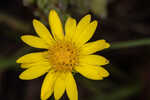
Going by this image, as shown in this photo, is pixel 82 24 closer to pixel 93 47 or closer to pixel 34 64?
pixel 93 47

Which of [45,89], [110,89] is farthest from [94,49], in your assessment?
[110,89]

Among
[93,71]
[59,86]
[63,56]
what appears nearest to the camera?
[93,71]

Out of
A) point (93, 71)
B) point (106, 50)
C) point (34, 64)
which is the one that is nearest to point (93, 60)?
point (93, 71)

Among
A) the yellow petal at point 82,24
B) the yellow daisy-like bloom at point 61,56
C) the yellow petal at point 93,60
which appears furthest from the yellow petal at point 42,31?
the yellow petal at point 93,60

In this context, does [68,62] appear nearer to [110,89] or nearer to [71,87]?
[71,87]

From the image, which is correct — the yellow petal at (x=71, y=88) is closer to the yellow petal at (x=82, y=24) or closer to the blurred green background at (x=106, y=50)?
the yellow petal at (x=82, y=24)

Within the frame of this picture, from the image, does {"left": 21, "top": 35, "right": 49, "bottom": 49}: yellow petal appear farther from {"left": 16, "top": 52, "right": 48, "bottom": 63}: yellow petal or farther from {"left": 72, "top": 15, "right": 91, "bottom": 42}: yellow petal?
{"left": 72, "top": 15, "right": 91, "bottom": 42}: yellow petal
